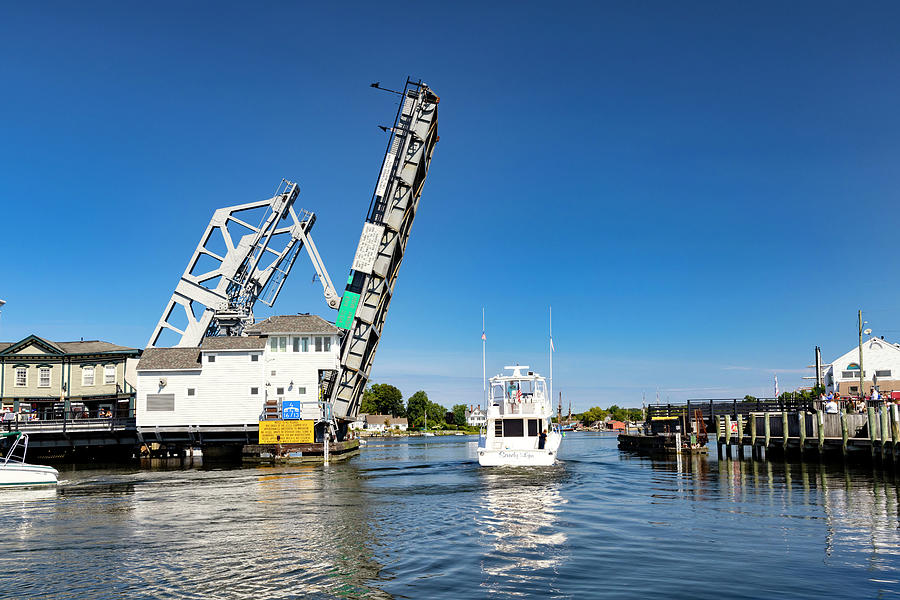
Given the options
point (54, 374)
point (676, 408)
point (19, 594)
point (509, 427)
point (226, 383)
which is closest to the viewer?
point (19, 594)

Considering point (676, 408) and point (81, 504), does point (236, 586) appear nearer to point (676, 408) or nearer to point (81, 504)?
point (81, 504)

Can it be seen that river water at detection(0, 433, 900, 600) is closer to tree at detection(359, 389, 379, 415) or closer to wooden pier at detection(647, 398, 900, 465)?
wooden pier at detection(647, 398, 900, 465)

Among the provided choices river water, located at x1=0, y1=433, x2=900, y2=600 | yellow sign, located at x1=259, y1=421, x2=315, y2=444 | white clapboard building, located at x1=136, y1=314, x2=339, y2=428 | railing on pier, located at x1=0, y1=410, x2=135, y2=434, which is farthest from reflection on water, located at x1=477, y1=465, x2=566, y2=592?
railing on pier, located at x1=0, y1=410, x2=135, y2=434

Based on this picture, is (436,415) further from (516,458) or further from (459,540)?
(459,540)

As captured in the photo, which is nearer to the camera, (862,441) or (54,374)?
(862,441)

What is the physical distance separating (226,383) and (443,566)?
33.3 metres

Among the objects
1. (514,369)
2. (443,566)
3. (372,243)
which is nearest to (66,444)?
(372,243)

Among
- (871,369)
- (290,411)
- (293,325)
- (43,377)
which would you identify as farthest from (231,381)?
(871,369)

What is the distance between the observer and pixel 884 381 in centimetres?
6425

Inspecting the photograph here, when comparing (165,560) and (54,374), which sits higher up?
(54,374)

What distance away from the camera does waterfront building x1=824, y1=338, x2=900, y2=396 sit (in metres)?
64.1

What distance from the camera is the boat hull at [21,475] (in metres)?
25.1

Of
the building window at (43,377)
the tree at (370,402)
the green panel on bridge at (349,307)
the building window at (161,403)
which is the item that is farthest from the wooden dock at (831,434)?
the tree at (370,402)

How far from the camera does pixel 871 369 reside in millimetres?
64750
